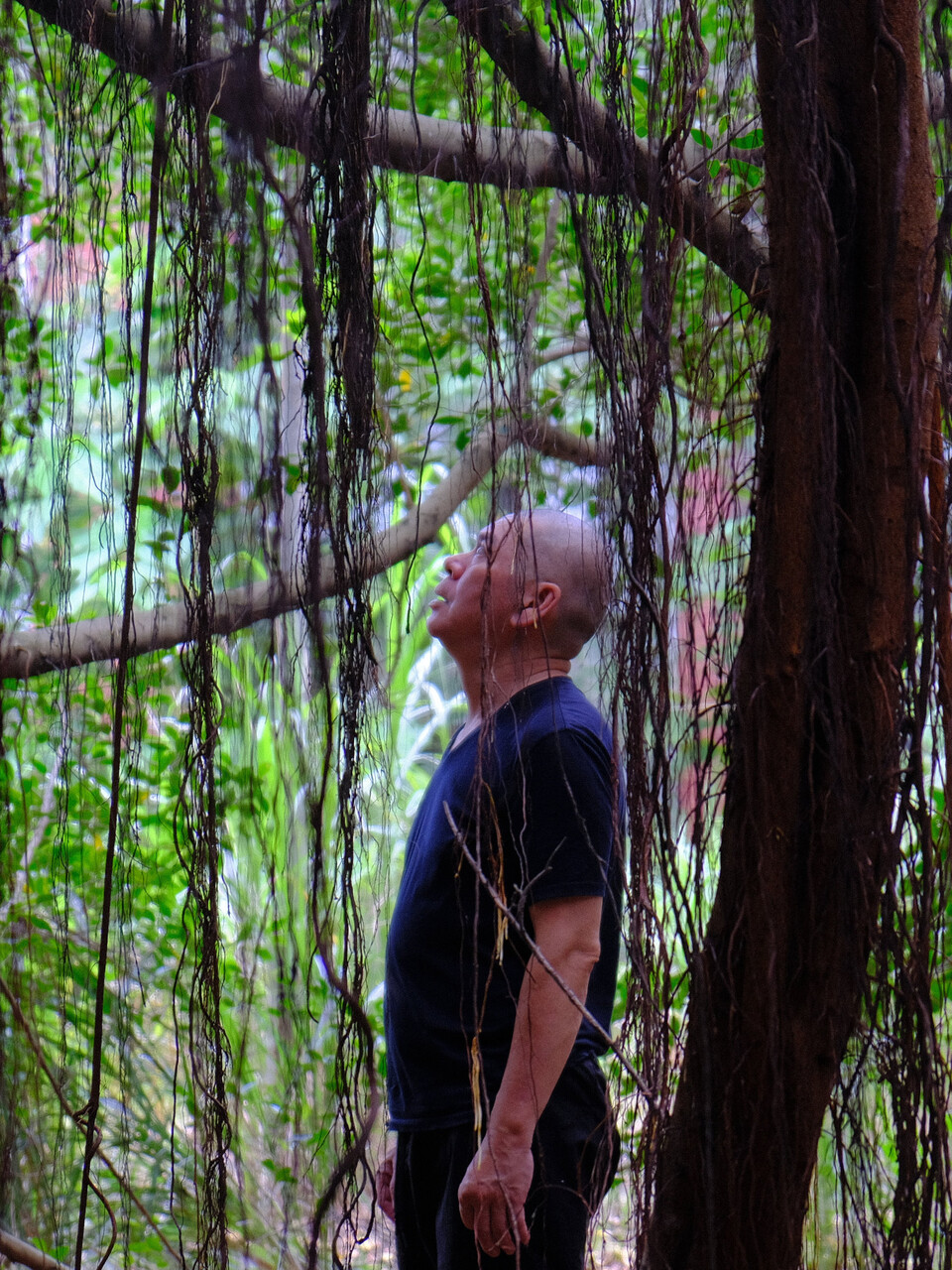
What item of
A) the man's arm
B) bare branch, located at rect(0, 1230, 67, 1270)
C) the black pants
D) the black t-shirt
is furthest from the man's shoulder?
bare branch, located at rect(0, 1230, 67, 1270)

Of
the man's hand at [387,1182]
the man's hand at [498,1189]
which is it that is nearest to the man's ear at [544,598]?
the man's hand at [498,1189]

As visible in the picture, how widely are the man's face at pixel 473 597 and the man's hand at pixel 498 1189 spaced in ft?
1.69

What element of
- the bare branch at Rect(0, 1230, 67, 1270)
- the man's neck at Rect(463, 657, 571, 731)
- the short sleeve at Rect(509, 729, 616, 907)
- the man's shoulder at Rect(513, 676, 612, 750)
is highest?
the man's neck at Rect(463, 657, 571, 731)

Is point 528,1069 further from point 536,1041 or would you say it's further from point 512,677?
point 512,677

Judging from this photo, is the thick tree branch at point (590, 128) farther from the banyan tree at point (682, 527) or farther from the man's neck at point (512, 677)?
the man's neck at point (512, 677)

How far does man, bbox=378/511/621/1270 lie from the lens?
1.15m

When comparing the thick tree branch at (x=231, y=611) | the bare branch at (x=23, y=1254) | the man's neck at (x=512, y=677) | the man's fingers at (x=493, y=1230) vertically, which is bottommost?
the bare branch at (x=23, y=1254)

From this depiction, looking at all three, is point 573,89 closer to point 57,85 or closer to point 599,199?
point 599,199

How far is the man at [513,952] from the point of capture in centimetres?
115

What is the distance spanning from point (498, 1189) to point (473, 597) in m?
0.63

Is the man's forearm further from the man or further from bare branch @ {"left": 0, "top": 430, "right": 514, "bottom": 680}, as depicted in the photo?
bare branch @ {"left": 0, "top": 430, "right": 514, "bottom": 680}

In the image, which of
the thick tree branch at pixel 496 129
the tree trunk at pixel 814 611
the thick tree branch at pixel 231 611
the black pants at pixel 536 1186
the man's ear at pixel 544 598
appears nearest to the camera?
the tree trunk at pixel 814 611

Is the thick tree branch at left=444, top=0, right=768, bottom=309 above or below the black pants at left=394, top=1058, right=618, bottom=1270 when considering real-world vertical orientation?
above

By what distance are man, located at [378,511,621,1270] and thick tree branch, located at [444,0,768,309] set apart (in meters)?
0.33
